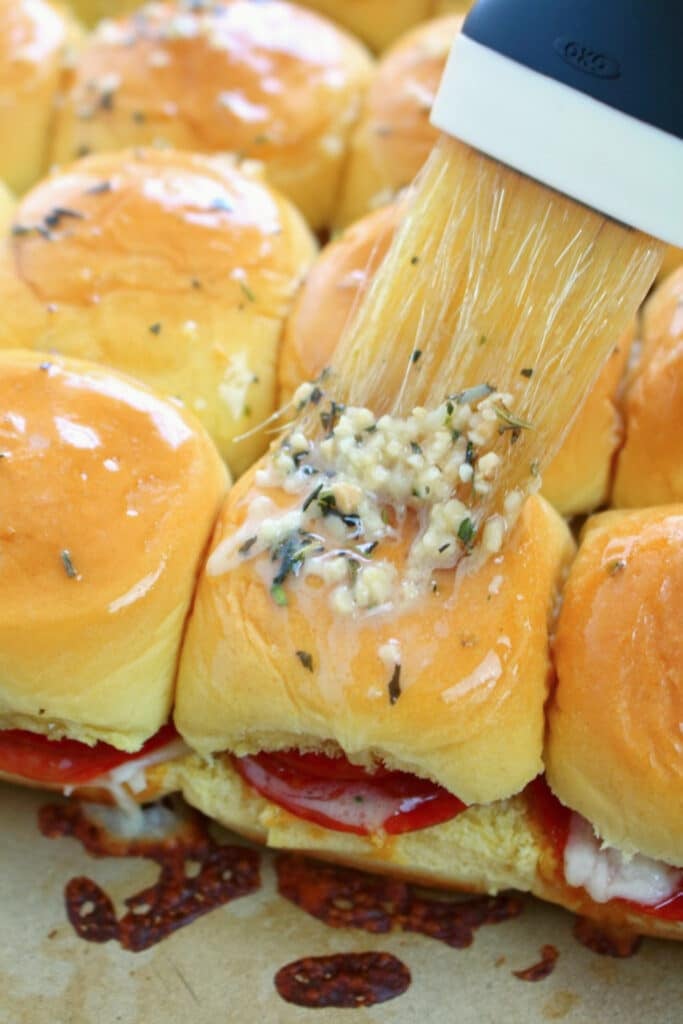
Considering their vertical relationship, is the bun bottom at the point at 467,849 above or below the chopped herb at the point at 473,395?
below

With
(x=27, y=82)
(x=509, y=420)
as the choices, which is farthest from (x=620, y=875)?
(x=27, y=82)

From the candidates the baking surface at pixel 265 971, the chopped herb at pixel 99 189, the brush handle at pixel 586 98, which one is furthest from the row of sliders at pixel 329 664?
the chopped herb at pixel 99 189

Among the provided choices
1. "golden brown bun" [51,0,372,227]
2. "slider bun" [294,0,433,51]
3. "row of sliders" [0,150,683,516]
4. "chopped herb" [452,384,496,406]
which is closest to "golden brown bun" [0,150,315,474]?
"row of sliders" [0,150,683,516]

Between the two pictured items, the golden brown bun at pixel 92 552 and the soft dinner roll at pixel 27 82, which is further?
the soft dinner roll at pixel 27 82

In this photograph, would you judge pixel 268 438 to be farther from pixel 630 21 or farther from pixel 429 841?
pixel 630 21

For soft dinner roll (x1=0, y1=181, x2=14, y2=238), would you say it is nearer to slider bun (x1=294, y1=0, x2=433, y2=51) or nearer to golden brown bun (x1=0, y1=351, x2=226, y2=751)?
golden brown bun (x1=0, y1=351, x2=226, y2=751)

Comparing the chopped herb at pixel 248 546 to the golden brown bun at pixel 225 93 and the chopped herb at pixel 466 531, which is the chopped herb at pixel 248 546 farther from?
the golden brown bun at pixel 225 93

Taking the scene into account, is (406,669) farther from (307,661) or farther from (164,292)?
(164,292)
